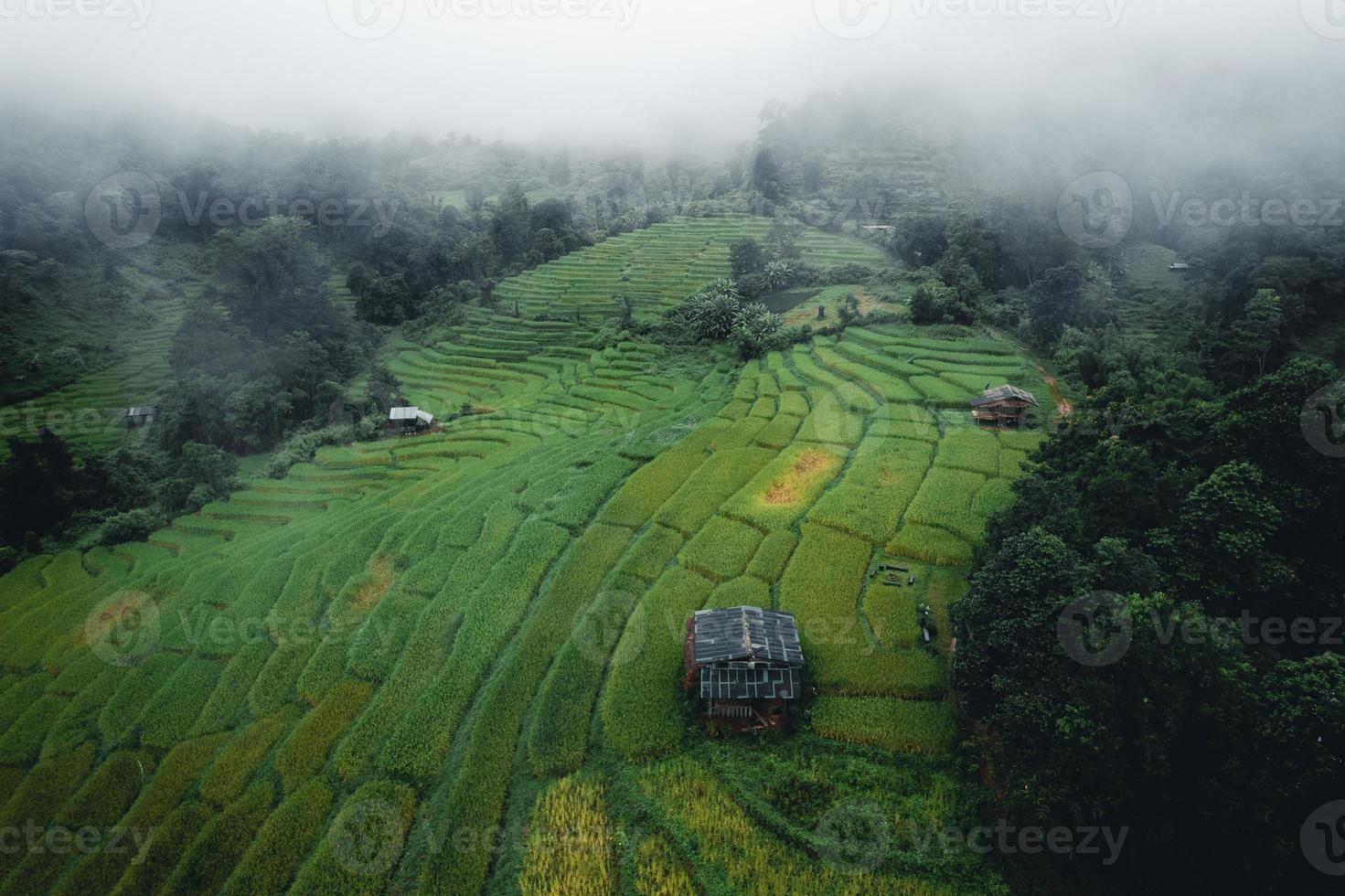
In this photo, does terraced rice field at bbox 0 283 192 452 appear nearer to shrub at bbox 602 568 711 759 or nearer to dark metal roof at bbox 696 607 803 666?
shrub at bbox 602 568 711 759

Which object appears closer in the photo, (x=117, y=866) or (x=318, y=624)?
(x=117, y=866)

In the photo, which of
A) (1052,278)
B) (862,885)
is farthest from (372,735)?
(1052,278)

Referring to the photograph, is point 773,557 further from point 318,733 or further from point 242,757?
point 242,757

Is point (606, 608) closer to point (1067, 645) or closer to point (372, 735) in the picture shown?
point (372, 735)

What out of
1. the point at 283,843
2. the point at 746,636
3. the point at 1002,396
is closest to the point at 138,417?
the point at 283,843

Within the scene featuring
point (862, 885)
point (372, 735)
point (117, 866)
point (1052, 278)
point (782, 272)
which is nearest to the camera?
point (862, 885)

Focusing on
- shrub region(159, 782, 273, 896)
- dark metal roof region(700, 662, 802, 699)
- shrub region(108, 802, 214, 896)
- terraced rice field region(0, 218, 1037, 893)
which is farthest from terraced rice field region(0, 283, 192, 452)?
dark metal roof region(700, 662, 802, 699)
